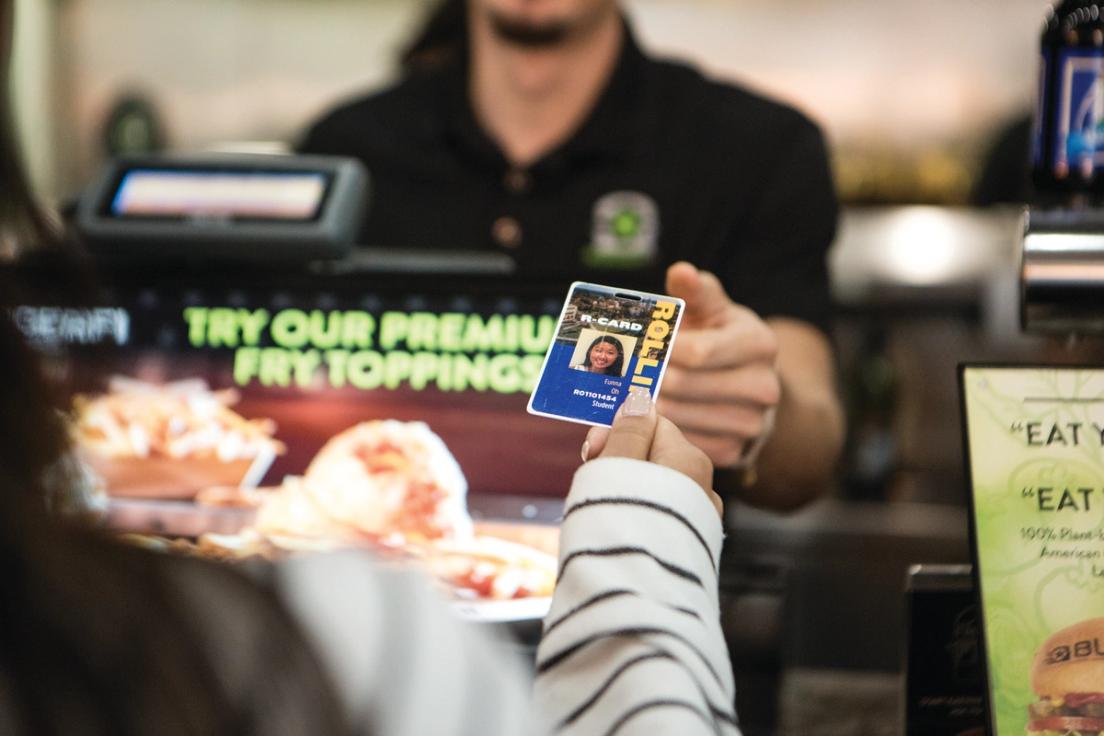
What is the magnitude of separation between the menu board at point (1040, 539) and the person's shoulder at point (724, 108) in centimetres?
81

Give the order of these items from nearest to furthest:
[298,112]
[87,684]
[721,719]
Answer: [87,684] → [721,719] → [298,112]

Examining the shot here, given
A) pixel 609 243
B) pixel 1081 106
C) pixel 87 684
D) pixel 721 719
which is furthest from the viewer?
pixel 609 243

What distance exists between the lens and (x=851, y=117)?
343 centimetres

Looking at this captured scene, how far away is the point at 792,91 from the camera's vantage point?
3443 millimetres

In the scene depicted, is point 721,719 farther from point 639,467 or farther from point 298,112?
point 298,112

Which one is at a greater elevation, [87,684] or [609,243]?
[87,684]

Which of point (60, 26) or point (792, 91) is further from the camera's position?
point (60, 26)

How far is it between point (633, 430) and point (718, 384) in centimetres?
23

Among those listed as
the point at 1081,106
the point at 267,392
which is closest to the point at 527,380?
the point at 267,392

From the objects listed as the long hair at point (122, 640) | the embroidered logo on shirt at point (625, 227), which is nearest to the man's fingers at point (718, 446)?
the long hair at point (122, 640)

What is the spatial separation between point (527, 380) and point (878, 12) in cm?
279

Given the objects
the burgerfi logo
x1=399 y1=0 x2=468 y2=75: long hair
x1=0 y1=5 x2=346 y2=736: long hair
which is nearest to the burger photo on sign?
the burgerfi logo

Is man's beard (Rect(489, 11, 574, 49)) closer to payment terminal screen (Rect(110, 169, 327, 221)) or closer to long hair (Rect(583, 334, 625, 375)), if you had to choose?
payment terminal screen (Rect(110, 169, 327, 221))

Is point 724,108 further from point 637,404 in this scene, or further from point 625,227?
point 637,404
